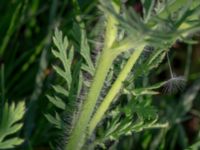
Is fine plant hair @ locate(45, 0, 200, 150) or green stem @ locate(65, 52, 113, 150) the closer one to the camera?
fine plant hair @ locate(45, 0, 200, 150)

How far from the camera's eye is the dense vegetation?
1.06 m

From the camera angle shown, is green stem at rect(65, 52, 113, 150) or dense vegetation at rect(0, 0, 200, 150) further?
green stem at rect(65, 52, 113, 150)

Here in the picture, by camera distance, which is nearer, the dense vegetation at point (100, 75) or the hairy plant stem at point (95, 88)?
the dense vegetation at point (100, 75)

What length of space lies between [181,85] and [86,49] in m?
0.26

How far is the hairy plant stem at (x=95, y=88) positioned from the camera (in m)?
1.16

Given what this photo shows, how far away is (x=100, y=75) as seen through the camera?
1193 mm

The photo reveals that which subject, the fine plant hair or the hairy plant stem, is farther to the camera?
the hairy plant stem

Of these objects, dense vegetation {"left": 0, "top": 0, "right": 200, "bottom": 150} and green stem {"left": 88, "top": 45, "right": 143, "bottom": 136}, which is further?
green stem {"left": 88, "top": 45, "right": 143, "bottom": 136}

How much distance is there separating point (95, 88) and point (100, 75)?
0.13ft

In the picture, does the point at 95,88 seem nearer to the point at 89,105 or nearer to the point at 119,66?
the point at 89,105

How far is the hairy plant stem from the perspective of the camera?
1.16 metres

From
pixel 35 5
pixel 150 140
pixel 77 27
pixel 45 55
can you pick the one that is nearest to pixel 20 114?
pixel 77 27

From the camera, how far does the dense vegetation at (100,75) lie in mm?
1057

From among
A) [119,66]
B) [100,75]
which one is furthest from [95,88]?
[119,66]
